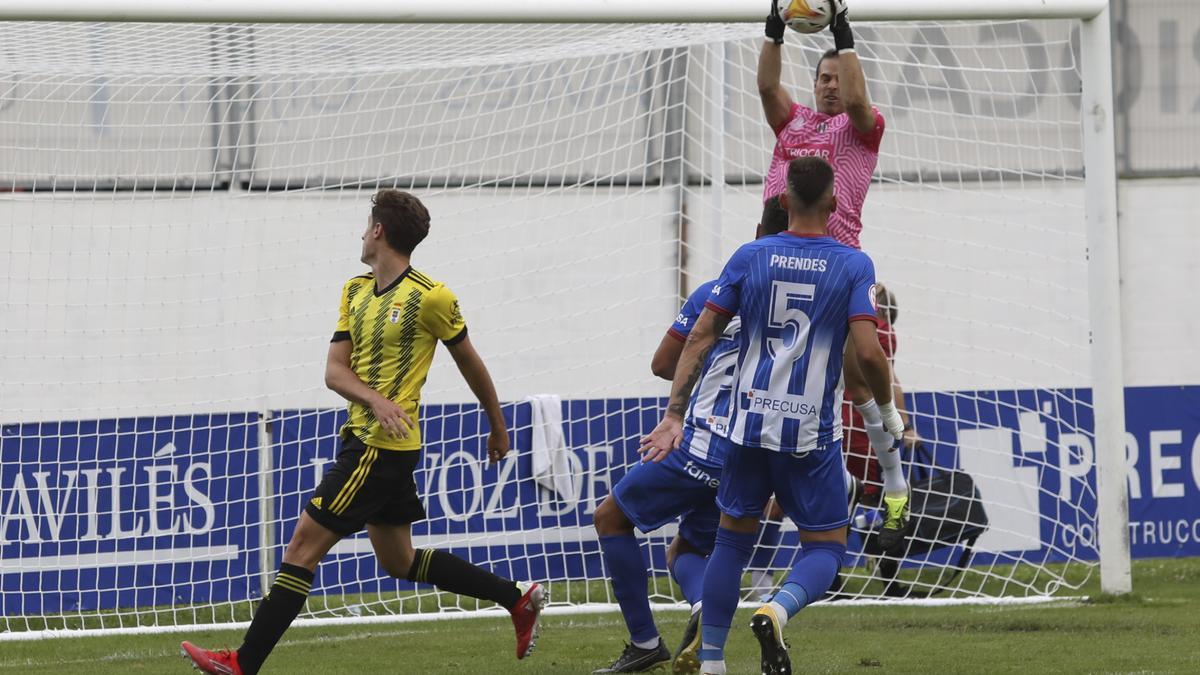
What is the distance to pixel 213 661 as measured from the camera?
542 centimetres

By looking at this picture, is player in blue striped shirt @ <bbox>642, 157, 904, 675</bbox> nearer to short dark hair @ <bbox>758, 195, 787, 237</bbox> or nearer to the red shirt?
short dark hair @ <bbox>758, 195, 787, 237</bbox>

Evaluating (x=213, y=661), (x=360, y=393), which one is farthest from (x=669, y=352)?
(x=213, y=661)

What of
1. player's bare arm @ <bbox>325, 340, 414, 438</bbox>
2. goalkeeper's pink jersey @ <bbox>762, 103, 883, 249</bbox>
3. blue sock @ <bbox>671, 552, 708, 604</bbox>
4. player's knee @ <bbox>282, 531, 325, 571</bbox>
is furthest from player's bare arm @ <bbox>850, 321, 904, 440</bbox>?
player's knee @ <bbox>282, 531, 325, 571</bbox>

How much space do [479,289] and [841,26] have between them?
20.5 ft

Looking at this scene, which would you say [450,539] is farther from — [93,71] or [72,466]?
[93,71]

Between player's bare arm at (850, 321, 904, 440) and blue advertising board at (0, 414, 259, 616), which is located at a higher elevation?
player's bare arm at (850, 321, 904, 440)

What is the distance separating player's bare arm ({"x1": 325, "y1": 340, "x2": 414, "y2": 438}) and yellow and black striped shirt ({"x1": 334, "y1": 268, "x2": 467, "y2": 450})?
4cm

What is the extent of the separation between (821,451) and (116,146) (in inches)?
268

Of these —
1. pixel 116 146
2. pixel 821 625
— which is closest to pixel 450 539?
pixel 821 625

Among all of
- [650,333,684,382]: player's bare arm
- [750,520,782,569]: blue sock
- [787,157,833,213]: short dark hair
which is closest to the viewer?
[787,157,833,213]: short dark hair

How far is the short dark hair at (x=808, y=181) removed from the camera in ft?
17.5

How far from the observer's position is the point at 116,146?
34.6ft

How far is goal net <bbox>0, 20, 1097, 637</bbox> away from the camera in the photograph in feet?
28.3

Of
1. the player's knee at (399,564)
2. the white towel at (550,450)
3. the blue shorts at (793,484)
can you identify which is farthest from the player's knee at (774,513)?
the blue shorts at (793,484)
